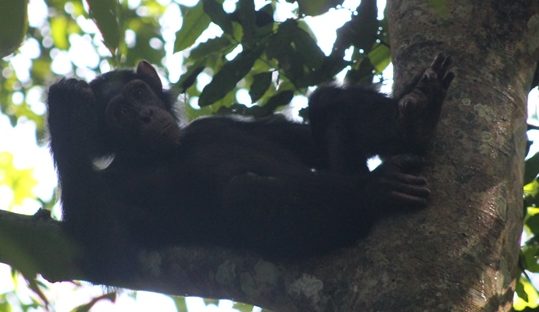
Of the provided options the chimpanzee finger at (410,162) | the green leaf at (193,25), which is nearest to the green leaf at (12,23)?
the chimpanzee finger at (410,162)

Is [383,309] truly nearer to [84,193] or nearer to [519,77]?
[519,77]

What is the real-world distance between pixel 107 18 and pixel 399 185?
203 centimetres

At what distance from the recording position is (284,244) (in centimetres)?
325

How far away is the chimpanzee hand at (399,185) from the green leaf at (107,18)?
1834mm

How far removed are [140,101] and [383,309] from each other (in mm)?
3142

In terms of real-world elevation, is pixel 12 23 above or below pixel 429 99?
below

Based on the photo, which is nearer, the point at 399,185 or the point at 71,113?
the point at 399,185

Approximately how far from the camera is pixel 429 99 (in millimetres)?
3021

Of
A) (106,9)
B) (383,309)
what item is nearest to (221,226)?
(383,309)

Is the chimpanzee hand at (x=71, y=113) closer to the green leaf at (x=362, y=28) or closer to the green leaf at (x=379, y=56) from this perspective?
the green leaf at (x=362, y=28)

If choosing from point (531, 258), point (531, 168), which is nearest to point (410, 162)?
point (531, 168)

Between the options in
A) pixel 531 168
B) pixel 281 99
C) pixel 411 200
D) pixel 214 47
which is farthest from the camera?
pixel 281 99

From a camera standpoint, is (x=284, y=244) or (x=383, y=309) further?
(x=284, y=244)

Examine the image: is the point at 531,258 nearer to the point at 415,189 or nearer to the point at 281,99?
the point at 415,189
